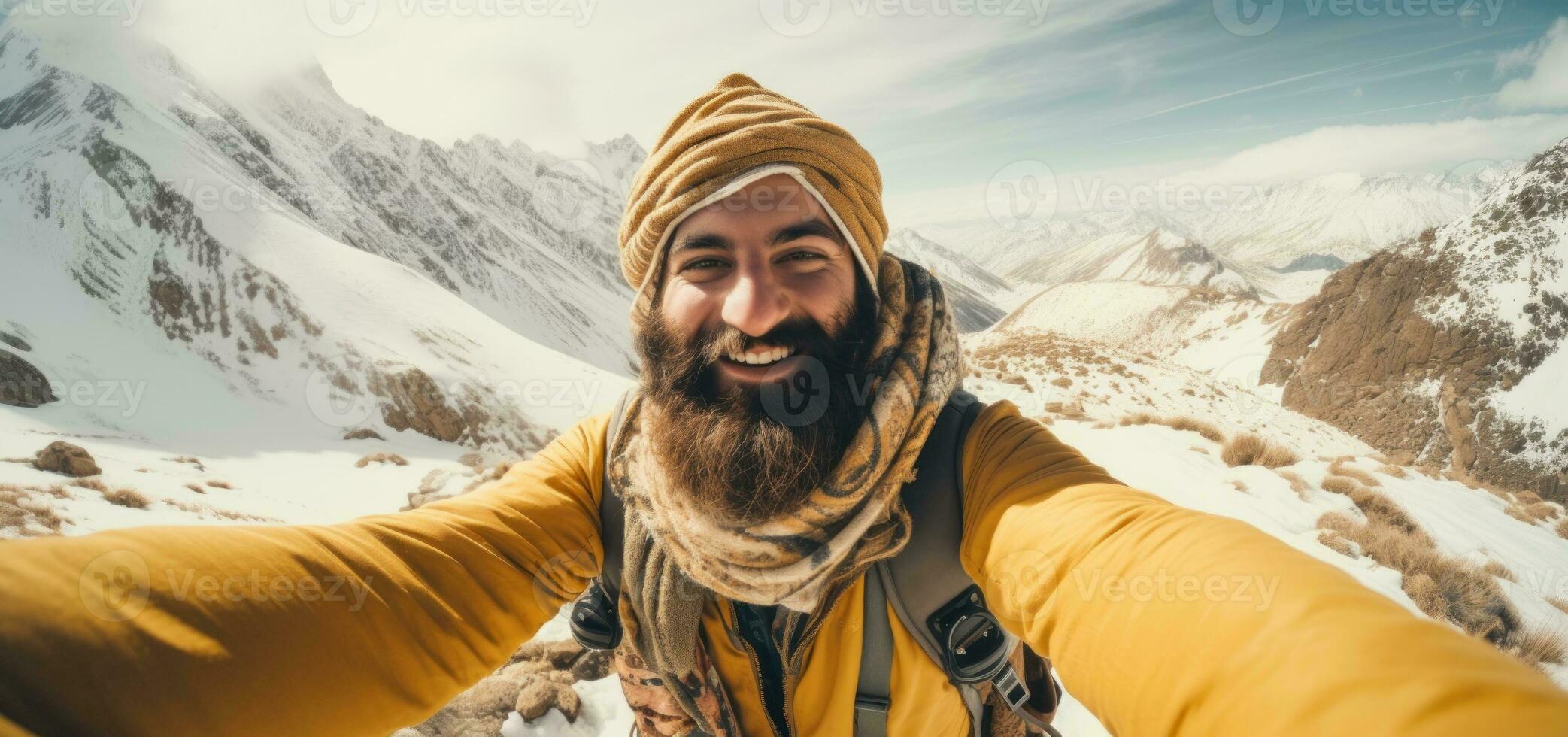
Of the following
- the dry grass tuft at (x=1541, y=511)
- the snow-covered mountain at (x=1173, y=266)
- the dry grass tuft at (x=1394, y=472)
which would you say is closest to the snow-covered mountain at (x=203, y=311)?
the dry grass tuft at (x=1394, y=472)

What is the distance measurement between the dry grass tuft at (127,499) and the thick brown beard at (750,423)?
10.9 m

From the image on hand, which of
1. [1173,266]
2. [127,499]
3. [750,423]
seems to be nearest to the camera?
[750,423]

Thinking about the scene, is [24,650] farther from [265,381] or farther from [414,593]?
[265,381]

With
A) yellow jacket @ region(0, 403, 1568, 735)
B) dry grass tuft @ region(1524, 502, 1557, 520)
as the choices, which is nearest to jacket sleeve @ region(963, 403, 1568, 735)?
yellow jacket @ region(0, 403, 1568, 735)

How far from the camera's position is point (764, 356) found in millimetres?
2160

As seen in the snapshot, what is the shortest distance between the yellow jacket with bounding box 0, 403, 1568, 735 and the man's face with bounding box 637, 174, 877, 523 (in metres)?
0.49

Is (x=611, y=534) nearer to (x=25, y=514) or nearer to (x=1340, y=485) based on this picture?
(x=1340, y=485)

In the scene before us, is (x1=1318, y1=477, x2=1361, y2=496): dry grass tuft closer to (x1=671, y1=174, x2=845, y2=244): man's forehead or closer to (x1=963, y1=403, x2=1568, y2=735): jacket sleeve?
(x1=963, y1=403, x2=1568, y2=735): jacket sleeve

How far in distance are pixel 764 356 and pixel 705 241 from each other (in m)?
0.57

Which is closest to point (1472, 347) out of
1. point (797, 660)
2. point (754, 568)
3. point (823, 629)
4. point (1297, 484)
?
point (1297, 484)

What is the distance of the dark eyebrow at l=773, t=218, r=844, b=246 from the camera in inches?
88.9

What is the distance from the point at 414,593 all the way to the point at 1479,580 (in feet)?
25.1

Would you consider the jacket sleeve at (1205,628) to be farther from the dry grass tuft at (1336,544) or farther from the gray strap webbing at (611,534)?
the dry grass tuft at (1336,544)

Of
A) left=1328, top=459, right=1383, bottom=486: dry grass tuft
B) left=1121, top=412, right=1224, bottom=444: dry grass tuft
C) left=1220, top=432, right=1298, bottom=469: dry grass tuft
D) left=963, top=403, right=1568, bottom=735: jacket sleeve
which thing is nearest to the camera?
left=963, top=403, right=1568, bottom=735: jacket sleeve
